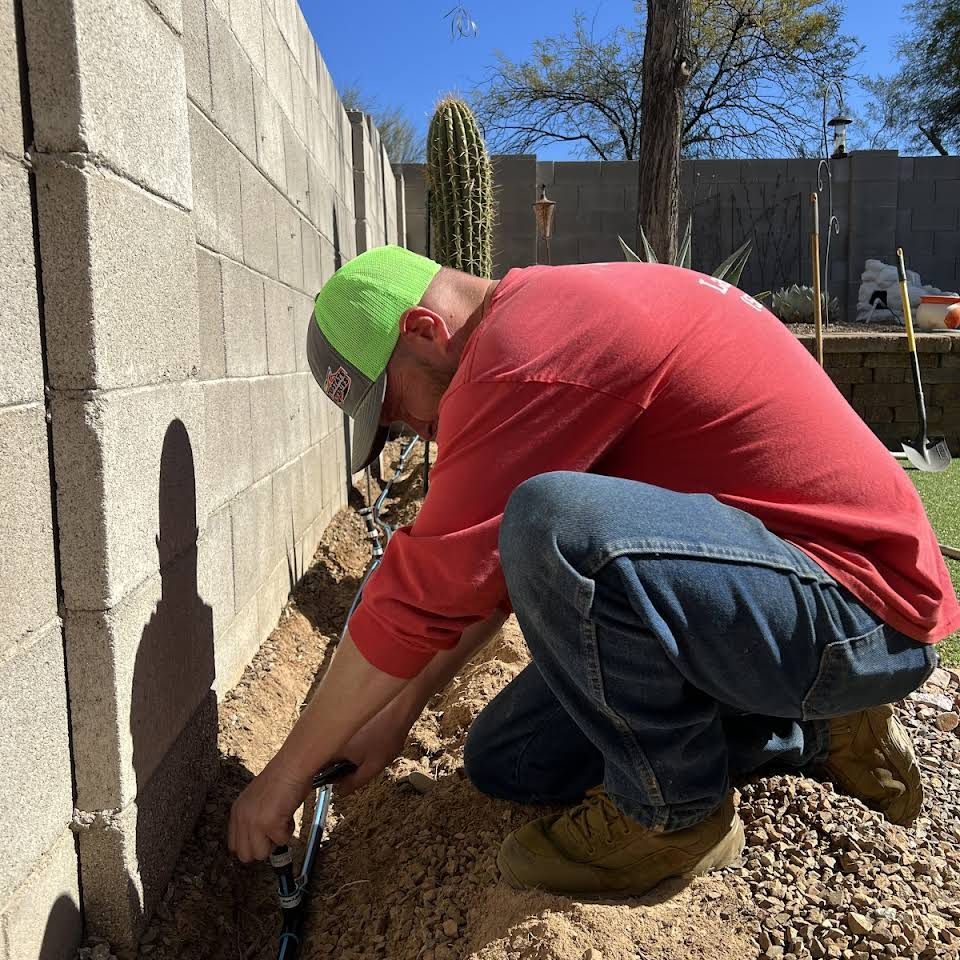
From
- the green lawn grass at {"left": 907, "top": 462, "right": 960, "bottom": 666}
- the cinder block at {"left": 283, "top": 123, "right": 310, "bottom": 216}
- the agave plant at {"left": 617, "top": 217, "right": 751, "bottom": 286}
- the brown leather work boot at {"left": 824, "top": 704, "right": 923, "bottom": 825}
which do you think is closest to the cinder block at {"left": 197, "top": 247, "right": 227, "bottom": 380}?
the cinder block at {"left": 283, "top": 123, "right": 310, "bottom": 216}

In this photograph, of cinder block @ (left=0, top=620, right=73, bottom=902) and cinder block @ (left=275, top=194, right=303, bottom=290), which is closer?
cinder block @ (left=0, top=620, right=73, bottom=902)

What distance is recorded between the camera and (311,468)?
13.0 ft

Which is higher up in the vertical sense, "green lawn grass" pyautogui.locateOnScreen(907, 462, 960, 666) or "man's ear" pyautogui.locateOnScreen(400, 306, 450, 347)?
"man's ear" pyautogui.locateOnScreen(400, 306, 450, 347)

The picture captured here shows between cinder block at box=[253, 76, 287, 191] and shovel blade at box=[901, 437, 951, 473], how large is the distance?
5.29 meters

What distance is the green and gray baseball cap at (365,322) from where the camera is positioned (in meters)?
1.65

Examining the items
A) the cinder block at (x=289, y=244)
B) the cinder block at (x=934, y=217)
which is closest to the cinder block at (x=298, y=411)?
the cinder block at (x=289, y=244)

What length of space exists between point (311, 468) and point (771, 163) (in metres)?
9.53

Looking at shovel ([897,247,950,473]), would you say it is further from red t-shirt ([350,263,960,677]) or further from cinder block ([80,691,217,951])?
cinder block ([80,691,217,951])

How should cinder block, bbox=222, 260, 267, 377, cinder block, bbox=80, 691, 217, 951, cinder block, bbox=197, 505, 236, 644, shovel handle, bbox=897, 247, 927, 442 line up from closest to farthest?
cinder block, bbox=80, 691, 217, 951 → cinder block, bbox=197, 505, 236, 644 → cinder block, bbox=222, 260, 267, 377 → shovel handle, bbox=897, 247, 927, 442

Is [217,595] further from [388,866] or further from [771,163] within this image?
[771,163]

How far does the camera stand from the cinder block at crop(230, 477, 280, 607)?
8.11 ft

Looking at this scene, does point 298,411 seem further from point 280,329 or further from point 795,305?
point 795,305

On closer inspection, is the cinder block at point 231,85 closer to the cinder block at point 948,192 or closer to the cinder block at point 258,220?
the cinder block at point 258,220

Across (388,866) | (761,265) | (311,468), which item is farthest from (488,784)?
(761,265)
